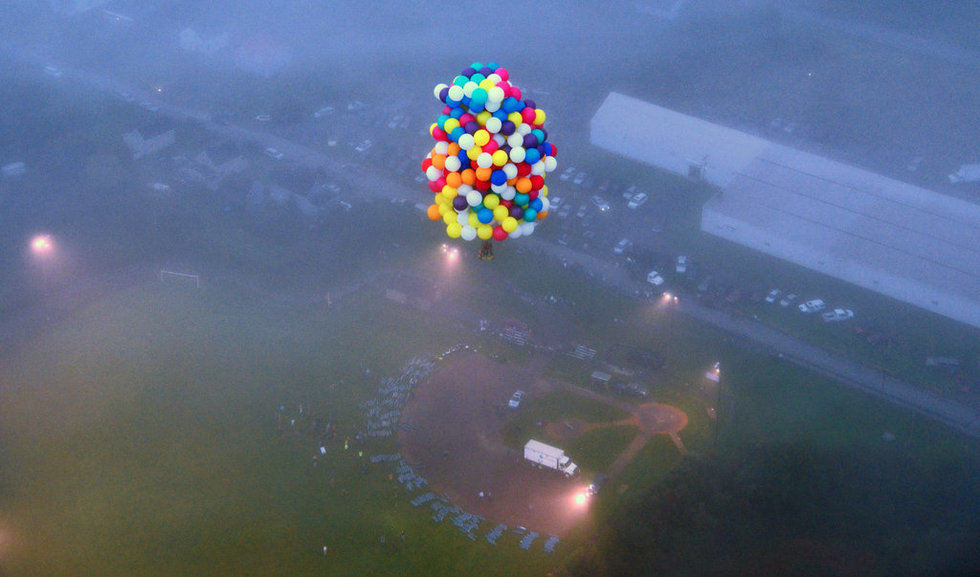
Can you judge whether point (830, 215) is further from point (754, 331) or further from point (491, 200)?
point (491, 200)

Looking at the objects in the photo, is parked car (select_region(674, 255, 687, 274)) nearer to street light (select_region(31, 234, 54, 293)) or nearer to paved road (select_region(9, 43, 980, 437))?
paved road (select_region(9, 43, 980, 437))

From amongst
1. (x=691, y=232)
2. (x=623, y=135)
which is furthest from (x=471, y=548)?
(x=623, y=135)

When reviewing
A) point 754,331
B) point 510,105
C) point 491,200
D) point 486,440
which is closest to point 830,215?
point 754,331

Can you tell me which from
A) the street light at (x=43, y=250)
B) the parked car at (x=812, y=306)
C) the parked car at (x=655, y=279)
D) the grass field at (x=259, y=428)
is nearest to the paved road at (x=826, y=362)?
the parked car at (x=655, y=279)

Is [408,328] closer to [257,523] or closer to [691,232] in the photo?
[257,523]

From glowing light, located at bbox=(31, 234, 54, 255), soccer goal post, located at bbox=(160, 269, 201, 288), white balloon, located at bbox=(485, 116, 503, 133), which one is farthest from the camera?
glowing light, located at bbox=(31, 234, 54, 255)

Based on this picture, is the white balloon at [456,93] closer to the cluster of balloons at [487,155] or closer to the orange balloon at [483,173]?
the cluster of balloons at [487,155]

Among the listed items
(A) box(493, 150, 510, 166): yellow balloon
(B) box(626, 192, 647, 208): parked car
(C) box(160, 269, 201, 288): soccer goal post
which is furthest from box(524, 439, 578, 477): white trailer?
(C) box(160, 269, 201, 288): soccer goal post
